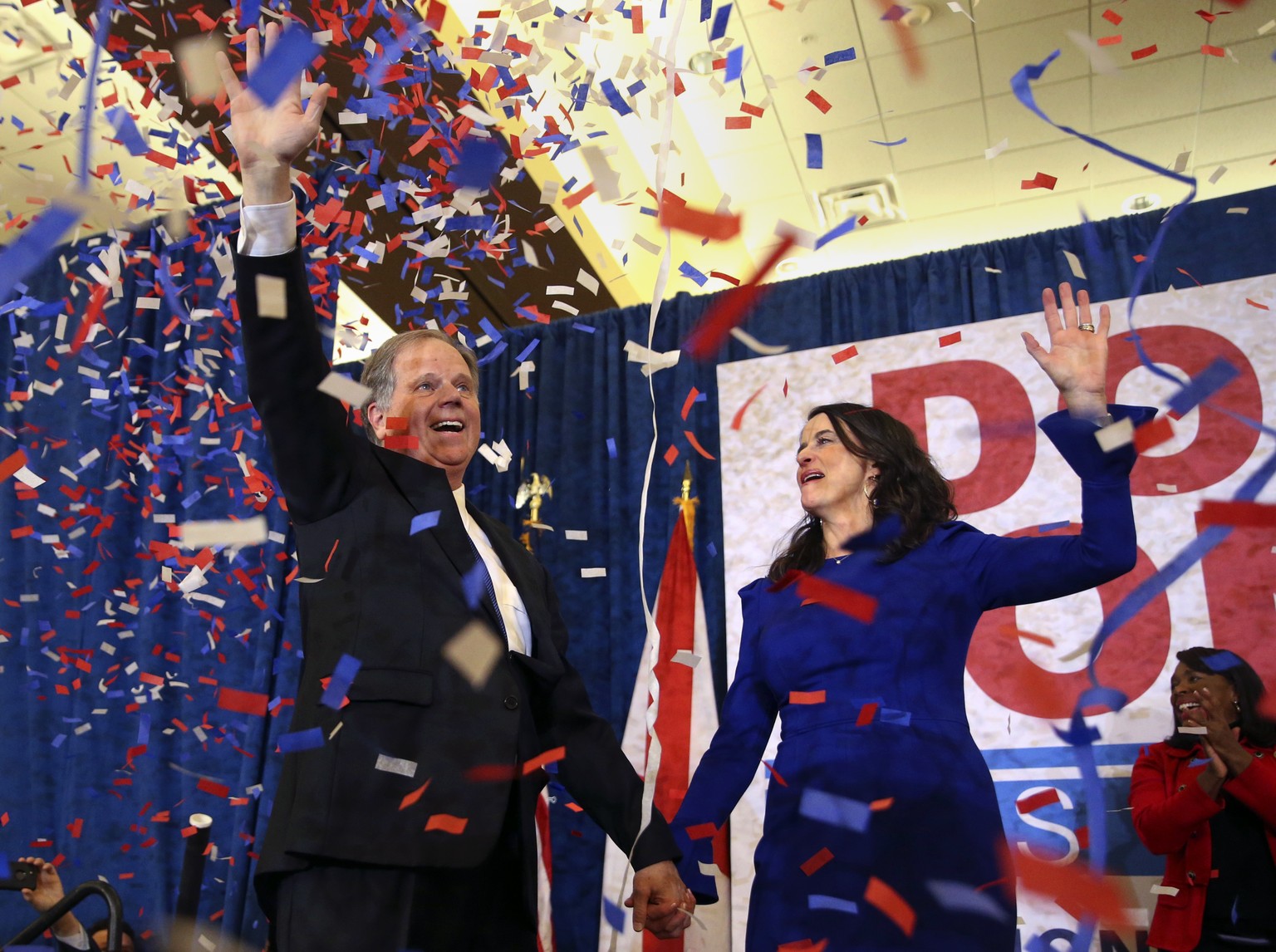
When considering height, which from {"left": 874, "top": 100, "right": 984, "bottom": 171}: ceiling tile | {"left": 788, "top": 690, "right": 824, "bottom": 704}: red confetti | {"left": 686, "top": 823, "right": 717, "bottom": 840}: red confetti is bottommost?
{"left": 686, "top": 823, "right": 717, "bottom": 840}: red confetti

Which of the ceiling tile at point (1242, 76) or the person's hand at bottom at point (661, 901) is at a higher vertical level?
the ceiling tile at point (1242, 76)

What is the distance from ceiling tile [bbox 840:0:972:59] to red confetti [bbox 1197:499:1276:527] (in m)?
1.82

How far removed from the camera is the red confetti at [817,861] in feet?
5.20

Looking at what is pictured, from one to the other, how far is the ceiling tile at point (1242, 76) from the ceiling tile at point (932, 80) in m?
0.86

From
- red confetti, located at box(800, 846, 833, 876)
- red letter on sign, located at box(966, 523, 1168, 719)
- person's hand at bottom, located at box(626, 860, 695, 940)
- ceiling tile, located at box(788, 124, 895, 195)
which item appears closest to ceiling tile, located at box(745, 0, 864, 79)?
ceiling tile, located at box(788, 124, 895, 195)

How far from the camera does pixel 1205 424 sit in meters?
3.49

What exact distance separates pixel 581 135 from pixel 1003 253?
65.8 inches

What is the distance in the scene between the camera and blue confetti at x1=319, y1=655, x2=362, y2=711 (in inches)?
49.6

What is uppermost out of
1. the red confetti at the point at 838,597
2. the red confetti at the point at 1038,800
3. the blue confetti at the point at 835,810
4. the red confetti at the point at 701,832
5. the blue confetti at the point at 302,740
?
the red confetti at the point at 838,597

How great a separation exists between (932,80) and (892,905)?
337 cm

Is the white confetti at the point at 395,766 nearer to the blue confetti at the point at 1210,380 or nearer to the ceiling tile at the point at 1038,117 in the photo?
the blue confetti at the point at 1210,380

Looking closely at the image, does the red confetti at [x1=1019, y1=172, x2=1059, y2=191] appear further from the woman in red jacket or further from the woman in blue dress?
the woman in red jacket

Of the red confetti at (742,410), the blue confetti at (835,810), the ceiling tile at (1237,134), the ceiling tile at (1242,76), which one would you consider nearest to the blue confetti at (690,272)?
the blue confetti at (835,810)

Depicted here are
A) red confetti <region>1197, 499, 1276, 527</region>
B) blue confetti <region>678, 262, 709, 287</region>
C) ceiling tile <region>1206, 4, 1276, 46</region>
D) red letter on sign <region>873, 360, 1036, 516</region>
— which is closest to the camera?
blue confetti <region>678, 262, 709, 287</region>
